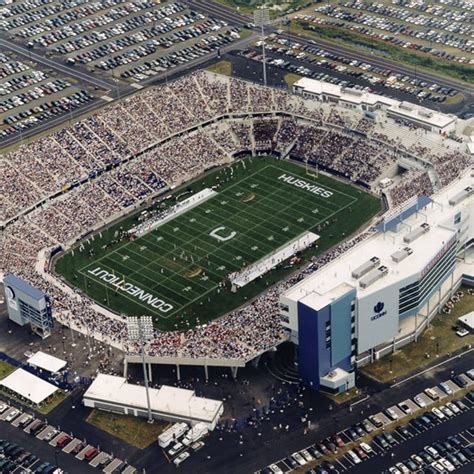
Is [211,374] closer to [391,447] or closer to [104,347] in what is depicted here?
[104,347]

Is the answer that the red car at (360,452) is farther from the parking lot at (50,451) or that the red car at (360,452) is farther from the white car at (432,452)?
the parking lot at (50,451)

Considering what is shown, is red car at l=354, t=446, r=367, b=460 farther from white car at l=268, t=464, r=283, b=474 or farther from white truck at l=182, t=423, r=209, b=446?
white truck at l=182, t=423, r=209, b=446

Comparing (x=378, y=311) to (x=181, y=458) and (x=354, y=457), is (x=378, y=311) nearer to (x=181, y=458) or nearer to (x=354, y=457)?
(x=354, y=457)

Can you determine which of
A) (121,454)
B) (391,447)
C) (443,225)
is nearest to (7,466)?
(121,454)

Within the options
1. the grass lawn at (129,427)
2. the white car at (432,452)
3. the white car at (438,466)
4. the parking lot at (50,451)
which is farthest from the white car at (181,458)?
the white car at (438,466)

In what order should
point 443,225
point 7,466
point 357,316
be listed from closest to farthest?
1. point 7,466
2. point 357,316
3. point 443,225

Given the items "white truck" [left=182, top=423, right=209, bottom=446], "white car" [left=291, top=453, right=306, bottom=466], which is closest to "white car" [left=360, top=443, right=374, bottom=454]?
"white car" [left=291, top=453, right=306, bottom=466]

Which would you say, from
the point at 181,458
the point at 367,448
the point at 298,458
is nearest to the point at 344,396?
the point at 367,448
